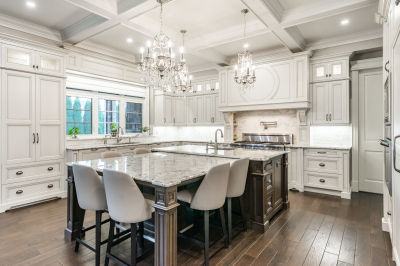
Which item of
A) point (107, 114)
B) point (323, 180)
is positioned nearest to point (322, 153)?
point (323, 180)

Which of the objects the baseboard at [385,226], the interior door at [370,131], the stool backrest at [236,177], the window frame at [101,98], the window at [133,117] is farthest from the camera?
the window at [133,117]

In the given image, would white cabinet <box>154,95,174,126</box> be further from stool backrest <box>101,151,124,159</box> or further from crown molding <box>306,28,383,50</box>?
crown molding <box>306,28,383,50</box>

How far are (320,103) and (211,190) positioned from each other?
12.3 ft

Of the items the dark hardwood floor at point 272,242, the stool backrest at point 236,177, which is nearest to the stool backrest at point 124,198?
the dark hardwood floor at point 272,242

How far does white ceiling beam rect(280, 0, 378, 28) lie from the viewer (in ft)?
9.95

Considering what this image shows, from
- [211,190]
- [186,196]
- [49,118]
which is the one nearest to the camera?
[211,190]

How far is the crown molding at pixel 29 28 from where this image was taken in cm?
360

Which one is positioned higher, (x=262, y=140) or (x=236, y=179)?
(x=262, y=140)

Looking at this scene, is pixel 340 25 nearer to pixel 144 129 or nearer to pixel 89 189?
pixel 89 189

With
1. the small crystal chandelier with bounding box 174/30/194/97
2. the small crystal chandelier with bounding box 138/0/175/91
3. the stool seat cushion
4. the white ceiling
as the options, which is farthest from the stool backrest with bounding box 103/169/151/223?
the white ceiling

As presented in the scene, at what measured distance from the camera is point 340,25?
397 cm

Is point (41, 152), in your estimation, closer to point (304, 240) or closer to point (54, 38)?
point (54, 38)

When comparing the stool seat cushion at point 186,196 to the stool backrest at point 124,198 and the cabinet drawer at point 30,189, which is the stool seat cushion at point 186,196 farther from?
the cabinet drawer at point 30,189

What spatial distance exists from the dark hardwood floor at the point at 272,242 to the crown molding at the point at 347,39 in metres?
3.03
